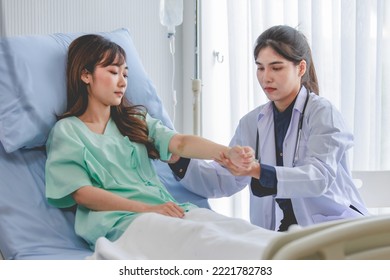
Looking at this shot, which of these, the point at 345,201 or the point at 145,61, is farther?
the point at 145,61

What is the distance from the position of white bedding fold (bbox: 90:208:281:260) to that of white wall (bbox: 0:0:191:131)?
1077 mm

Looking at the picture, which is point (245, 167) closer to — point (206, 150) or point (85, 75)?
point (206, 150)

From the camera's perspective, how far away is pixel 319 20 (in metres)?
2.67

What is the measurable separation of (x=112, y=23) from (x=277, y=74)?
2.96 ft

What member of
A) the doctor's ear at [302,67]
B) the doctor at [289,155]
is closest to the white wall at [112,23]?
the doctor at [289,155]

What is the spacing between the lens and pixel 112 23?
8.62ft

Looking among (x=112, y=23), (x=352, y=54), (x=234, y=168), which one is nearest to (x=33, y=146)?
(x=234, y=168)

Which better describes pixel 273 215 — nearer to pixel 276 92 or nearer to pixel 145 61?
pixel 276 92

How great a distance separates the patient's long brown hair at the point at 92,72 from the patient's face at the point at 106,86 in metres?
0.02

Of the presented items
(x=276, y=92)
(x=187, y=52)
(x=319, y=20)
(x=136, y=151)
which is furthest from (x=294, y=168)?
(x=187, y=52)

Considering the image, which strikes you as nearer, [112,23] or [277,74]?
[277,74]

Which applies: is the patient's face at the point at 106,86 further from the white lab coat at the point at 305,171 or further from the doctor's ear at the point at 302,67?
the doctor's ear at the point at 302,67

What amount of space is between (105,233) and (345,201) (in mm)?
777

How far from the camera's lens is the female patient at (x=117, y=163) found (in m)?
1.50
